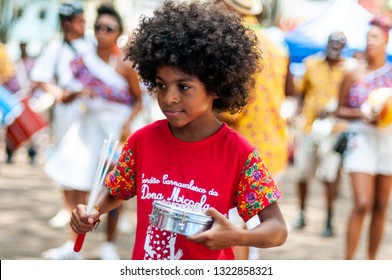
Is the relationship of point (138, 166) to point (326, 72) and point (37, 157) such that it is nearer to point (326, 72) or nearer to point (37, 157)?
point (326, 72)

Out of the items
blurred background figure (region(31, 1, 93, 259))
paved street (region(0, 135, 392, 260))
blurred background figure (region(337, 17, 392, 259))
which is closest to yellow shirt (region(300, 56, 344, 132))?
paved street (region(0, 135, 392, 260))

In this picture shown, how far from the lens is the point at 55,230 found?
756cm

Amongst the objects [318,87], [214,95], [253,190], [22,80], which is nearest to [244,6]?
[214,95]

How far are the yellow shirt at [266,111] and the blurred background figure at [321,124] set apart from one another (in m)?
2.80

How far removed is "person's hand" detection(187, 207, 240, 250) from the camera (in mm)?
2482

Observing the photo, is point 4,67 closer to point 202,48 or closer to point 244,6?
point 244,6

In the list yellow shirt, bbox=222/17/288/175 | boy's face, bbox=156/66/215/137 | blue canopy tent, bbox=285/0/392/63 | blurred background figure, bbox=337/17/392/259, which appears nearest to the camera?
boy's face, bbox=156/66/215/137

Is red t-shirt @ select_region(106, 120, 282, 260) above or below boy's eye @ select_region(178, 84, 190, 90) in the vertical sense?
below

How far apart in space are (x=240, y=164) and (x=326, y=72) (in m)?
5.41

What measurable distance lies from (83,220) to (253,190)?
593 mm

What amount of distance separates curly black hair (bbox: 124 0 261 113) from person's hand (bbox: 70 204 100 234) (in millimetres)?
557

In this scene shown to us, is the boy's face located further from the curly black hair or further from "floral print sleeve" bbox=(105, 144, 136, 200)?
"floral print sleeve" bbox=(105, 144, 136, 200)
